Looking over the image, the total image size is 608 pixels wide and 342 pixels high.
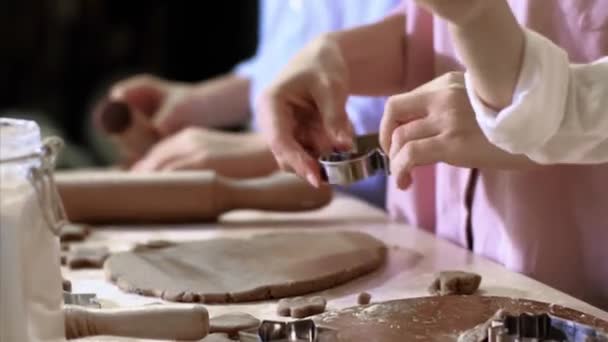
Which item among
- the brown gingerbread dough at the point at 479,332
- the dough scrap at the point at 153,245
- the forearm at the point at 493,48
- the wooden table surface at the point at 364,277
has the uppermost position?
the forearm at the point at 493,48

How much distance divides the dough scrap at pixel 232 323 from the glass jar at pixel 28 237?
3.9 inches

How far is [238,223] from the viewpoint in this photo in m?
1.00

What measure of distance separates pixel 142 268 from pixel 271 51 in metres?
0.71

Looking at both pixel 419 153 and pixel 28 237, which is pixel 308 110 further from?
pixel 28 237

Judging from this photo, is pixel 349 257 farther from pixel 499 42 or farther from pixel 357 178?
pixel 499 42

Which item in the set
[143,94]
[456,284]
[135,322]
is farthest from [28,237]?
[143,94]

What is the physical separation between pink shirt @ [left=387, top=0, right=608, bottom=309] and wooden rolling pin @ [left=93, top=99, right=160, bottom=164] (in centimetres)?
48

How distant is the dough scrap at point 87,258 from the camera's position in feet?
2.65

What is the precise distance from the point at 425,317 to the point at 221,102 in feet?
2.87

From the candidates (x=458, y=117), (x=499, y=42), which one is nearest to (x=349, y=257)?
(x=458, y=117)

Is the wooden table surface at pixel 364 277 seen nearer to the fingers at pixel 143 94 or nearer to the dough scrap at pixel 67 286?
the dough scrap at pixel 67 286

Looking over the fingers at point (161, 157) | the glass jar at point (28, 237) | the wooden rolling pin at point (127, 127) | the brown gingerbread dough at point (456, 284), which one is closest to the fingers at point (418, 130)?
the brown gingerbread dough at point (456, 284)

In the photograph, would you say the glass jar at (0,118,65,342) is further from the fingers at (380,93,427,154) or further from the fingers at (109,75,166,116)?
the fingers at (109,75,166,116)

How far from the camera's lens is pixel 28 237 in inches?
20.1
